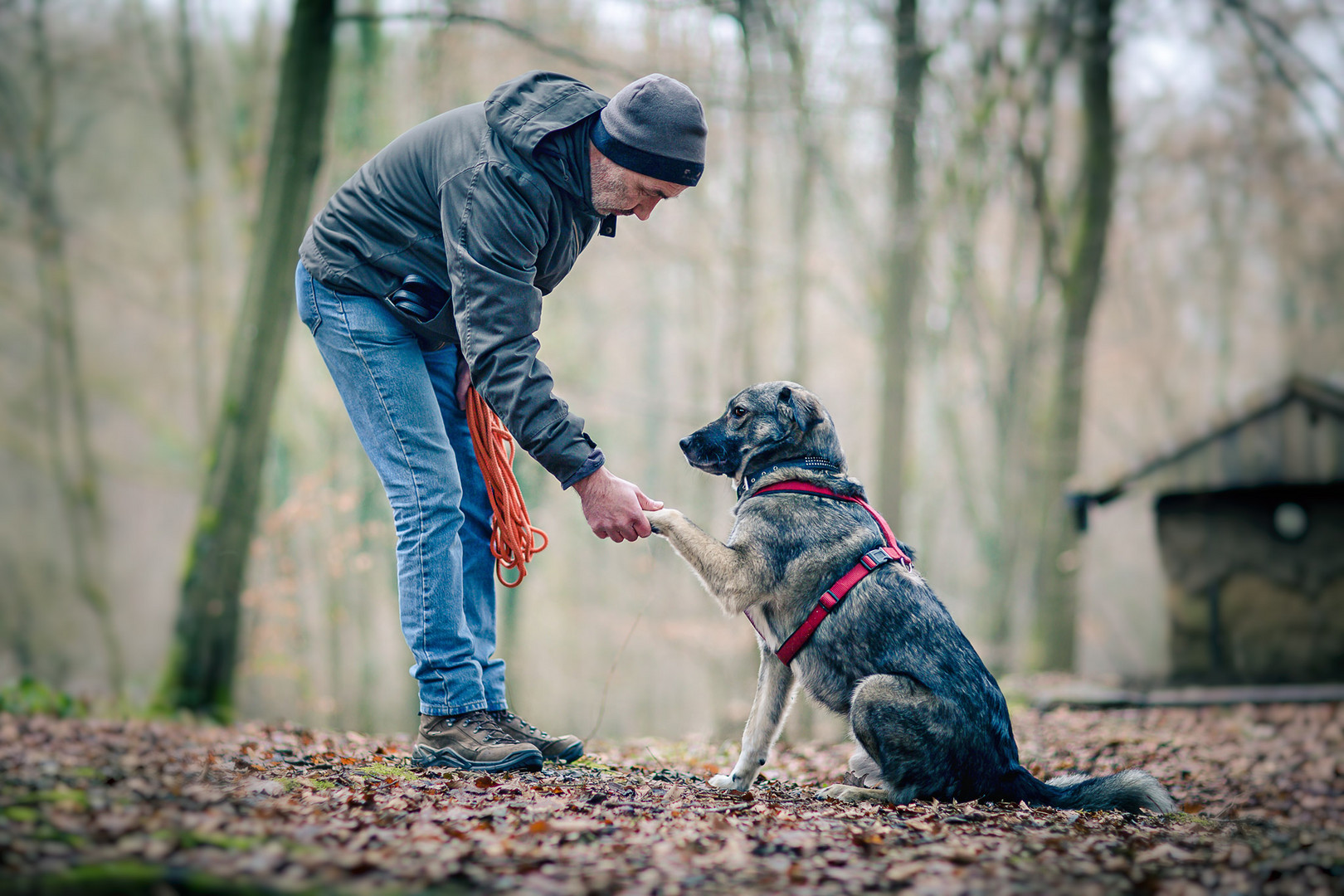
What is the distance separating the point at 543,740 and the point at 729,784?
0.90 meters

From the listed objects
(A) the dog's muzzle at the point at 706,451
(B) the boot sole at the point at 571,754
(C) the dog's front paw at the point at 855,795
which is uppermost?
(A) the dog's muzzle at the point at 706,451

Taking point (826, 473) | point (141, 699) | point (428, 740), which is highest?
point (826, 473)

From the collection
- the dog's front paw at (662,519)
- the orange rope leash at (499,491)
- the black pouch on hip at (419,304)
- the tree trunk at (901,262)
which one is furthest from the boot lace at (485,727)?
the tree trunk at (901,262)

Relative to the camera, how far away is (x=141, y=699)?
27.1 feet

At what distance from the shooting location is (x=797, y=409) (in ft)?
13.9

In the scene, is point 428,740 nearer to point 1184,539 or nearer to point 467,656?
point 467,656

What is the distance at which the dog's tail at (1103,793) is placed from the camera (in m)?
3.66

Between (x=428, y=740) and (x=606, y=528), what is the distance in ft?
4.00

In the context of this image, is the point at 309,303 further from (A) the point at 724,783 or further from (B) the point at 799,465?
(A) the point at 724,783

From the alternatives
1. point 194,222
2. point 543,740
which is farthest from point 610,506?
point 194,222

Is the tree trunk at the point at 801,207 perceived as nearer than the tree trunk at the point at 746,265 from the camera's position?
Yes

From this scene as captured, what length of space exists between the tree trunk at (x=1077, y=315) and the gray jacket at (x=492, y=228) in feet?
33.7

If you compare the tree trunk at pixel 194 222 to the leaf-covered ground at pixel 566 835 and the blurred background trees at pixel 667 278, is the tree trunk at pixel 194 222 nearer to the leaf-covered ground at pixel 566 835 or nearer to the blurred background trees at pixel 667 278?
the blurred background trees at pixel 667 278

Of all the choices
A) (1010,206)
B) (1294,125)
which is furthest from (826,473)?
(1294,125)
